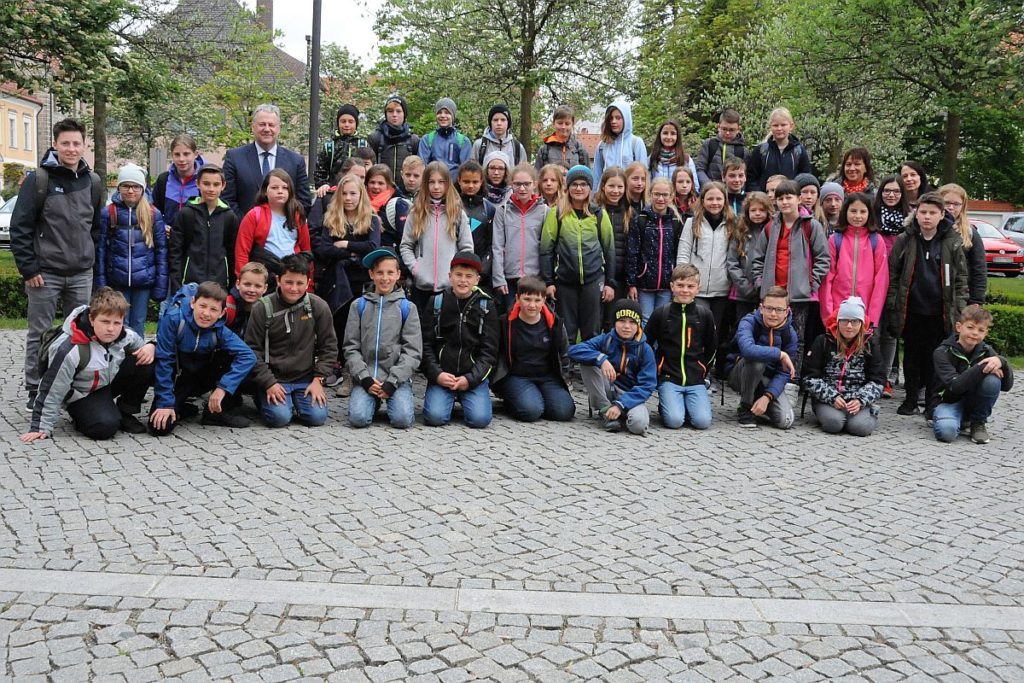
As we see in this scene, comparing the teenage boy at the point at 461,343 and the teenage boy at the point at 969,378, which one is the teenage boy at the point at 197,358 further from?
the teenage boy at the point at 969,378

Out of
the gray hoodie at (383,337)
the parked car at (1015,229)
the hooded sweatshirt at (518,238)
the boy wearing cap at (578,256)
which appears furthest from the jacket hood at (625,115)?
the parked car at (1015,229)

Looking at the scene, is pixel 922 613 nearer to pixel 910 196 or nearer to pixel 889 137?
pixel 910 196

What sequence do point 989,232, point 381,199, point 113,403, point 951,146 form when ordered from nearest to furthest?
point 113,403 → point 381,199 → point 951,146 → point 989,232

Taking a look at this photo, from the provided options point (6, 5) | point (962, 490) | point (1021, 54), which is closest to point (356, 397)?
point (962, 490)

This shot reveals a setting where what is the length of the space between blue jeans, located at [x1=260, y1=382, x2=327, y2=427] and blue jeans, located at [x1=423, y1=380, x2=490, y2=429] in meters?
0.88

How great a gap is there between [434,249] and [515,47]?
12742 mm

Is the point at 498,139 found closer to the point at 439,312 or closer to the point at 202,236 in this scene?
the point at 439,312

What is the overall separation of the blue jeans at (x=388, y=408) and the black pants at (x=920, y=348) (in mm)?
4920

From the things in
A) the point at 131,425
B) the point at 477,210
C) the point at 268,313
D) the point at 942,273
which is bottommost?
the point at 131,425

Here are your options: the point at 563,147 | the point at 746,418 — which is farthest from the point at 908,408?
the point at 563,147

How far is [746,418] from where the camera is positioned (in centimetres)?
861

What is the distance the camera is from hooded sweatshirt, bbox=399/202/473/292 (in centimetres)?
912

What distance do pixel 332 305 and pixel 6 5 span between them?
37.1ft

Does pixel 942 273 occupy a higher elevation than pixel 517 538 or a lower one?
higher
